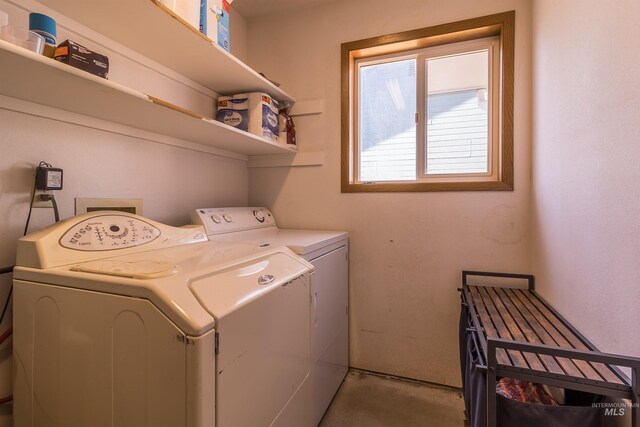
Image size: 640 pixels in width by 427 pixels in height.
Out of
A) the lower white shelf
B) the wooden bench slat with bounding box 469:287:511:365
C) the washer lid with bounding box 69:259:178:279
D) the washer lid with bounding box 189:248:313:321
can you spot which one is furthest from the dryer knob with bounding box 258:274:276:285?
the lower white shelf

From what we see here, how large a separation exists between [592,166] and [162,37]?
176 centimetres

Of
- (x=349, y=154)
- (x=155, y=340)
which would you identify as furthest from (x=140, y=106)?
(x=349, y=154)

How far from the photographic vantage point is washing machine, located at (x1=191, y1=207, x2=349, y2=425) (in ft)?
4.87

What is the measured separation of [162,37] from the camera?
1277 millimetres

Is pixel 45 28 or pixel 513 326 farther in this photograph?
pixel 513 326

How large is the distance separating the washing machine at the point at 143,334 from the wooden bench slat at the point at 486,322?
72 cm

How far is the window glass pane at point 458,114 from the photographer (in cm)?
193

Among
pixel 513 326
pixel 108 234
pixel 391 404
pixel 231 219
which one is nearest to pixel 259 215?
pixel 231 219

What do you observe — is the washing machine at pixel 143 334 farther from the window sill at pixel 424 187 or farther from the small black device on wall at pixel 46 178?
the window sill at pixel 424 187

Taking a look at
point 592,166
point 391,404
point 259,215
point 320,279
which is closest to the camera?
point 592,166

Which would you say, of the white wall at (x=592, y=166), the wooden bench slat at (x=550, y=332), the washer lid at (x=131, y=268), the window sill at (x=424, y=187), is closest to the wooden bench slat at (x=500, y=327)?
the wooden bench slat at (x=550, y=332)

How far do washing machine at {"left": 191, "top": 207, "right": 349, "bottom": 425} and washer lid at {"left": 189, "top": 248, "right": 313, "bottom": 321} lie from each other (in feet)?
0.50

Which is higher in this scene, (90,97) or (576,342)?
(90,97)

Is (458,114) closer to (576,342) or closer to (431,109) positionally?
(431,109)
